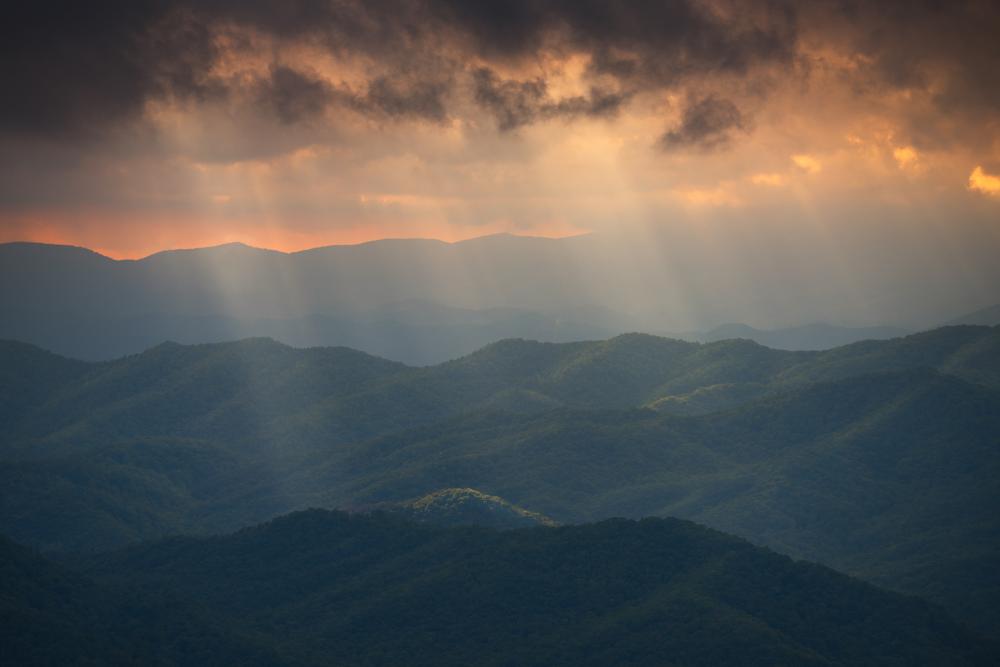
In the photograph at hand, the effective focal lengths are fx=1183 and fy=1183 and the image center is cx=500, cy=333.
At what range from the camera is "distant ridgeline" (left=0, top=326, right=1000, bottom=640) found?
385ft

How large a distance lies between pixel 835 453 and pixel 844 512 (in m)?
13.2

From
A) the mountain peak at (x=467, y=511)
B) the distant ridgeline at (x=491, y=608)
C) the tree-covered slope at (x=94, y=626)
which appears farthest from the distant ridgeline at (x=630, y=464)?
the tree-covered slope at (x=94, y=626)

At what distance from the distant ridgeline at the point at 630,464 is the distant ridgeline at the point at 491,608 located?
23.3 ft

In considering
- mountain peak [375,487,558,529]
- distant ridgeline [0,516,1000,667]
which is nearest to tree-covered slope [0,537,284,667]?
distant ridgeline [0,516,1000,667]

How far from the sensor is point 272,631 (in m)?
81.8

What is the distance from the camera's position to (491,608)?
80938 millimetres

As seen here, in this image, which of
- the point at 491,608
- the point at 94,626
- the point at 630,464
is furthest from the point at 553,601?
the point at 630,464

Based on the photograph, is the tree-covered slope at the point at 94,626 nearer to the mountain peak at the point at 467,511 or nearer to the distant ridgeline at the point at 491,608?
the distant ridgeline at the point at 491,608

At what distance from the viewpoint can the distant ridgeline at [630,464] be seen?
117312mm

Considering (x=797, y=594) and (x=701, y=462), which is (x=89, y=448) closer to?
(x=701, y=462)

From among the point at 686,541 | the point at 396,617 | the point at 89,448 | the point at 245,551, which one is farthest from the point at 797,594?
the point at 89,448

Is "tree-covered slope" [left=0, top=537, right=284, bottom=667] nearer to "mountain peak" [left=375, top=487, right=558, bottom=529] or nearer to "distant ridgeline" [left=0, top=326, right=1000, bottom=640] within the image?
"distant ridgeline" [left=0, top=326, right=1000, bottom=640]

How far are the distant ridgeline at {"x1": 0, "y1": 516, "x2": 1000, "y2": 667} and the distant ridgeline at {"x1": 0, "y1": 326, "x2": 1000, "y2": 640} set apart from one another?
23.3 ft

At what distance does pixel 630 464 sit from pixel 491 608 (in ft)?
201
